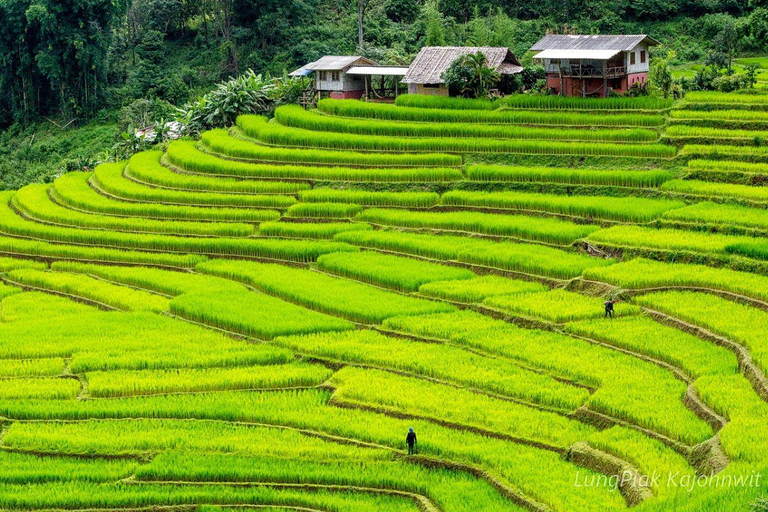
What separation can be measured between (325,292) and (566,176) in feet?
28.6

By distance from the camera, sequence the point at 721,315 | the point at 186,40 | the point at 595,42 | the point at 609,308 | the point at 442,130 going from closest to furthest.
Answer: the point at 721,315, the point at 609,308, the point at 442,130, the point at 595,42, the point at 186,40

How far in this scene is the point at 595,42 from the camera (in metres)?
37.9

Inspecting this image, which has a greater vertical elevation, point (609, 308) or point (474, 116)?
point (474, 116)

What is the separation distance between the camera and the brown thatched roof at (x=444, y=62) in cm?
3981

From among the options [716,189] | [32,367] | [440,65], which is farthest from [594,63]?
[32,367]

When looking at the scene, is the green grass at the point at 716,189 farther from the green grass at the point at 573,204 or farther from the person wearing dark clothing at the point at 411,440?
the person wearing dark clothing at the point at 411,440

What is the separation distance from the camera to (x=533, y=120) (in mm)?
37156

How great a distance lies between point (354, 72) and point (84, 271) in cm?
1389

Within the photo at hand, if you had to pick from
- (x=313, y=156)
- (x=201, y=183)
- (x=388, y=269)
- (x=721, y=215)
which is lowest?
(x=388, y=269)

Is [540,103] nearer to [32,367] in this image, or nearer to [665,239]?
[665,239]

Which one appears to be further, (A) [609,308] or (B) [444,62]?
(B) [444,62]

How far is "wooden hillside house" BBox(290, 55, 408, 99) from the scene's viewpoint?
4266cm

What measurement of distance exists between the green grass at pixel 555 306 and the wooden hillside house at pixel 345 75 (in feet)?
57.1

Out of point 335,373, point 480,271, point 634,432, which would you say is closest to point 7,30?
point 480,271
